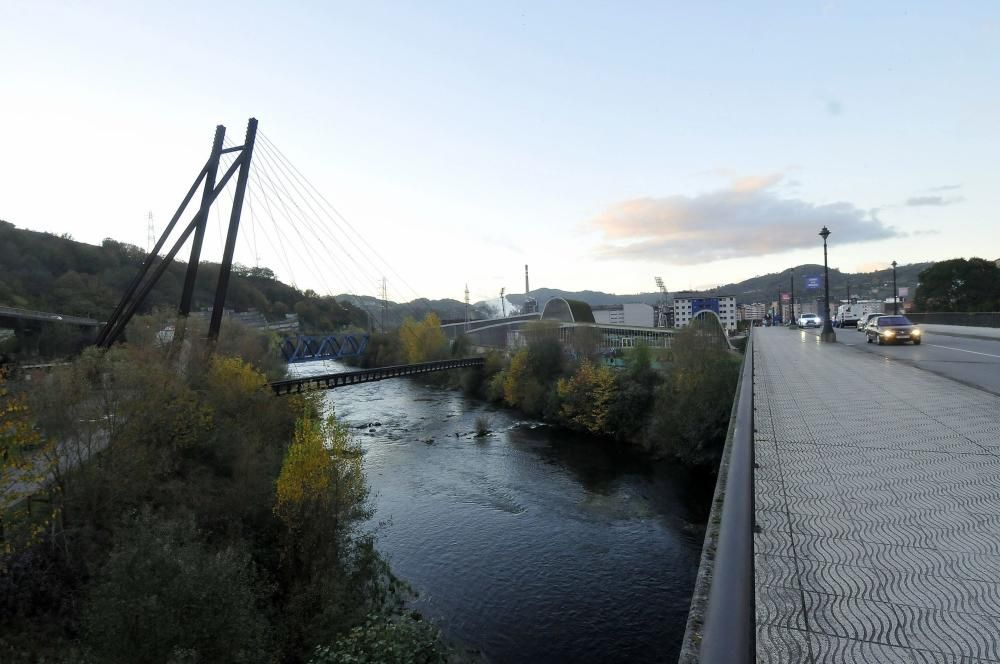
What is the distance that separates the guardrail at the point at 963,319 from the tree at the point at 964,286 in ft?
68.8

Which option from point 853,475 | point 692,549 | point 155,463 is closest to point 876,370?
point 692,549

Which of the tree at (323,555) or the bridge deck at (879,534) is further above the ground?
the bridge deck at (879,534)

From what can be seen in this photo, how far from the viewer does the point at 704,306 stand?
5002 inches

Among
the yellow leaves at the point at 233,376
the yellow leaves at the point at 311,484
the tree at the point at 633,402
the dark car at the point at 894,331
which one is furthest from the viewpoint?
the tree at the point at 633,402

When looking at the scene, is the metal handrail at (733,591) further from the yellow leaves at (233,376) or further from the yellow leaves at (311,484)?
the yellow leaves at (233,376)

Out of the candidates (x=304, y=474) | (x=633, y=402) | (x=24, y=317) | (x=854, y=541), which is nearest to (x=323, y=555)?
(x=304, y=474)

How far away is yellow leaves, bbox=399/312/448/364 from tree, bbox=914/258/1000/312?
56.9 m

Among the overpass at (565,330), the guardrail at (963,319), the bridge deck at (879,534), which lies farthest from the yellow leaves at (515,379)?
the bridge deck at (879,534)

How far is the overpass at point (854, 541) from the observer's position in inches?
91.2

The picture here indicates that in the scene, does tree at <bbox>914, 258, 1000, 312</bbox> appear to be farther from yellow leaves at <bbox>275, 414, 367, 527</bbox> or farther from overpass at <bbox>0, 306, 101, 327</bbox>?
overpass at <bbox>0, 306, 101, 327</bbox>

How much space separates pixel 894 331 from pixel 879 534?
23291mm

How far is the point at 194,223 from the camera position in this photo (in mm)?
25734

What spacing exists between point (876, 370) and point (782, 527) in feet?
43.4

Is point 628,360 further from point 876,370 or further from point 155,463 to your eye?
point 155,463
